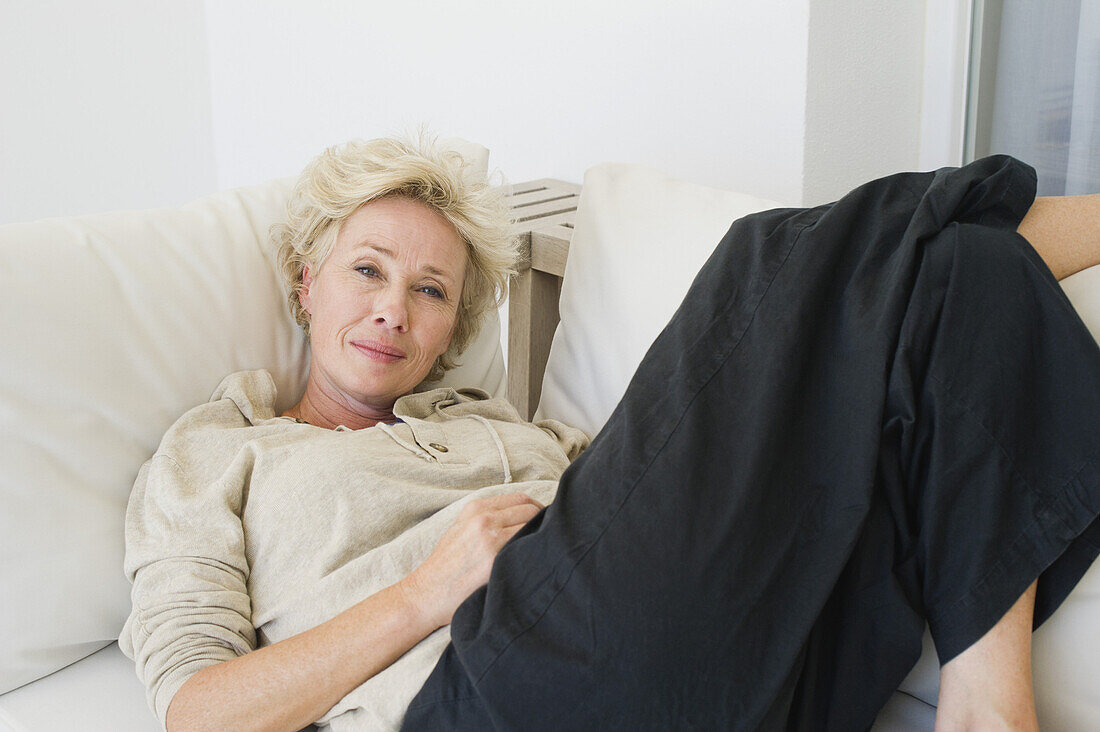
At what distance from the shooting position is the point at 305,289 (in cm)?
145

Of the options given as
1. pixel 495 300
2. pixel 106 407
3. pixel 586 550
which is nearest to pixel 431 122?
pixel 495 300

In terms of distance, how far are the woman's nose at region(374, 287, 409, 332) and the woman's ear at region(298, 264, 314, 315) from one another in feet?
0.40

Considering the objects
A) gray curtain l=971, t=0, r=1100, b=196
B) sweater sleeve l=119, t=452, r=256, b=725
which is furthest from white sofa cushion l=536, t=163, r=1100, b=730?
gray curtain l=971, t=0, r=1100, b=196

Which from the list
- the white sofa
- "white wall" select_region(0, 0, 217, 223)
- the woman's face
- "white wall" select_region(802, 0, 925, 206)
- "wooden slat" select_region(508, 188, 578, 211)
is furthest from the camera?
"white wall" select_region(0, 0, 217, 223)

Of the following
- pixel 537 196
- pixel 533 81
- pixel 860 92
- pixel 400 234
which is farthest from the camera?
pixel 533 81

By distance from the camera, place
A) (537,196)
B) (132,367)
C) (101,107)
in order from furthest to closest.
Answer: (101,107) → (537,196) → (132,367)

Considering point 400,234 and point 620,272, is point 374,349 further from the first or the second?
point 620,272

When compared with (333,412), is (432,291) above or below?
above

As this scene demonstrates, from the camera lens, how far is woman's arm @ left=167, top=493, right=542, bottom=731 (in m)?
0.99

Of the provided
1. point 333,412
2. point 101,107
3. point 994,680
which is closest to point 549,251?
point 333,412

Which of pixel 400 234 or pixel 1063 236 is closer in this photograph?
pixel 1063 236

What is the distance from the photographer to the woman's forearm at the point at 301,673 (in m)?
0.99

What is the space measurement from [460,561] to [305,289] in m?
0.57

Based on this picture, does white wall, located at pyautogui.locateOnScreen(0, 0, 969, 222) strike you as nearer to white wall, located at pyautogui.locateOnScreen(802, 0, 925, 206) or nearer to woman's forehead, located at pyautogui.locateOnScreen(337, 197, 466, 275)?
white wall, located at pyautogui.locateOnScreen(802, 0, 925, 206)
